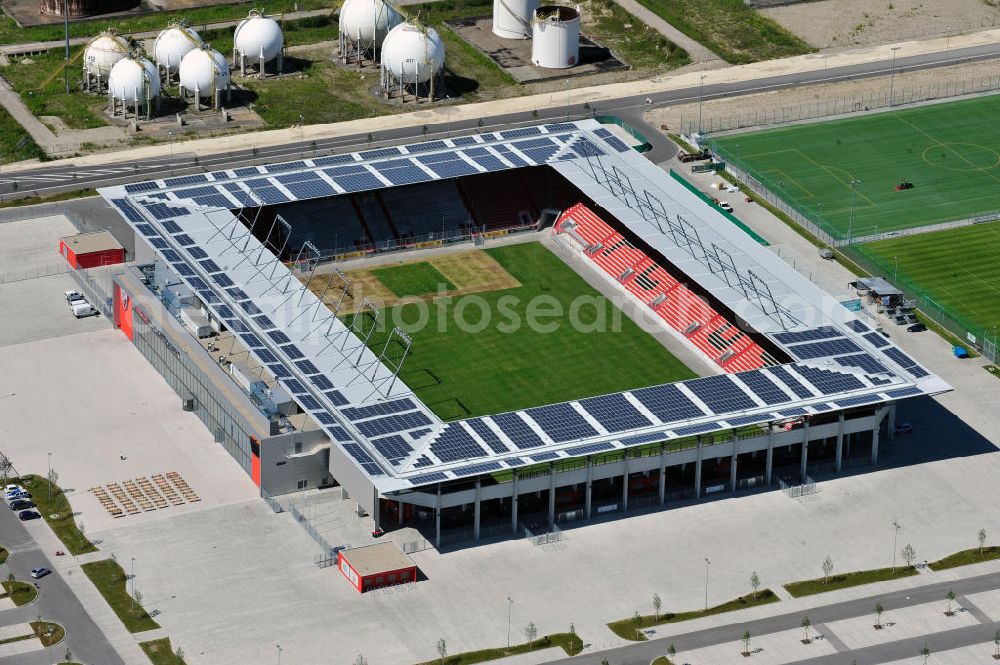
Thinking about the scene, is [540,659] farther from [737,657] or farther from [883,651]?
[883,651]

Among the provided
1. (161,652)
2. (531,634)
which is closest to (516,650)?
(531,634)

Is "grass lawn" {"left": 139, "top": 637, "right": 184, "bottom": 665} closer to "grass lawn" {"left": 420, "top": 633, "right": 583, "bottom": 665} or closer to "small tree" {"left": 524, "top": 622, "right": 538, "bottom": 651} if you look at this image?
"grass lawn" {"left": 420, "top": 633, "right": 583, "bottom": 665}

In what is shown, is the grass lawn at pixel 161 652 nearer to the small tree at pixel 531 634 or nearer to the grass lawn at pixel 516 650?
the grass lawn at pixel 516 650

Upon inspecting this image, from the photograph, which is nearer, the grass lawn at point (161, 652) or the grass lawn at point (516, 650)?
the grass lawn at point (161, 652)

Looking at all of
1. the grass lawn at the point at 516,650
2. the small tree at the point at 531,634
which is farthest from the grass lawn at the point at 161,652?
the small tree at the point at 531,634

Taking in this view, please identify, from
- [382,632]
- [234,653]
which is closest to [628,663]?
[382,632]
